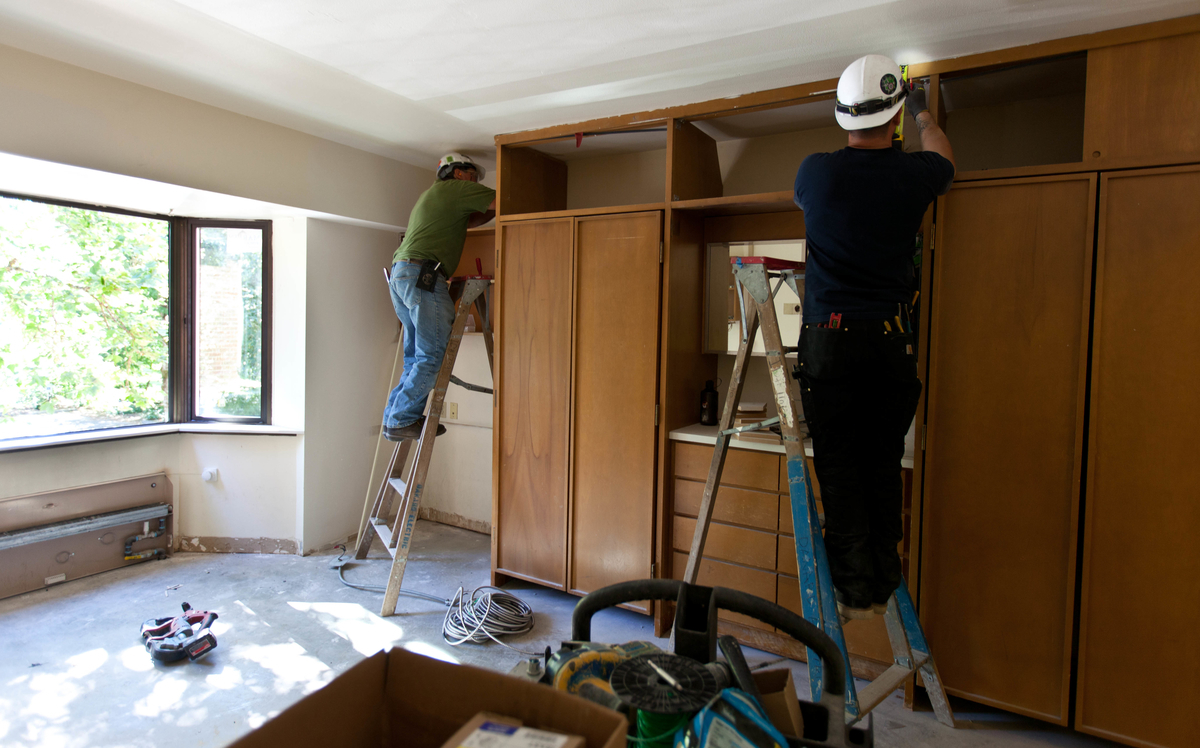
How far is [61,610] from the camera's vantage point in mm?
3096

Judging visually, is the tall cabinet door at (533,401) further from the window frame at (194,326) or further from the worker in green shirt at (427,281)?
the window frame at (194,326)

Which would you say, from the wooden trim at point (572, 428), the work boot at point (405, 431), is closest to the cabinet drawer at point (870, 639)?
the wooden trim at point (572, 428)

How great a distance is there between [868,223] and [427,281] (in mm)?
2133

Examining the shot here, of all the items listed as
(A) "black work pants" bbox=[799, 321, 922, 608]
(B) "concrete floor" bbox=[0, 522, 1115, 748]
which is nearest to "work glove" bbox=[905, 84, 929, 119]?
(A) "black work pants" bbox=[799, 321, 922, 608]

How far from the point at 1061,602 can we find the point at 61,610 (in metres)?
4.34

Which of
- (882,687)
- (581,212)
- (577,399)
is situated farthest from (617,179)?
(882,687)

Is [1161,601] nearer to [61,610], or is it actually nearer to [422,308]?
[422,308]

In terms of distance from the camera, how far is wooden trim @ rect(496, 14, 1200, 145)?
2.05 meters

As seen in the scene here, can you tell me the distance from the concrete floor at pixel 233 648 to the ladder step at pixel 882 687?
325mm

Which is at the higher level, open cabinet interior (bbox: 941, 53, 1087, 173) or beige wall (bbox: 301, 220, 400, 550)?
open cabinet interior (bbox: 941, 53, 1087, 173)

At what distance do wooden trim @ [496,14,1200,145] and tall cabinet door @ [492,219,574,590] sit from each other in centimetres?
48

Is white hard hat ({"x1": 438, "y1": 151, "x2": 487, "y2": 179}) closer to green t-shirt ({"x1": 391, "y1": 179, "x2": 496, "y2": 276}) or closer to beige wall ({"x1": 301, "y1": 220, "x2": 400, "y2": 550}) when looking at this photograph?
green t-shirt ({"x1": 391, "y1": 179, "x2": 496, "y2": 276})

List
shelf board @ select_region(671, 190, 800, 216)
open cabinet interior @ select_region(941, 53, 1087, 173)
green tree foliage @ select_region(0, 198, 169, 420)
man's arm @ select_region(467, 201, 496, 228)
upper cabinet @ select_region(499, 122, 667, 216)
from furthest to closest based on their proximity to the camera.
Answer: man's arm @ select_region(467, 201, 496, 228)
upper cabinet @ select_region(499, 122, 667, 216)
green tree foliage @ select_region(0, 198, 169, 420)
shelf board @ select_region(671, 190, 800, 216)
open cabinet interior @ select_region(941, 53, 1087, 173)

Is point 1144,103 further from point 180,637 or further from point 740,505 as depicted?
point 180,637
